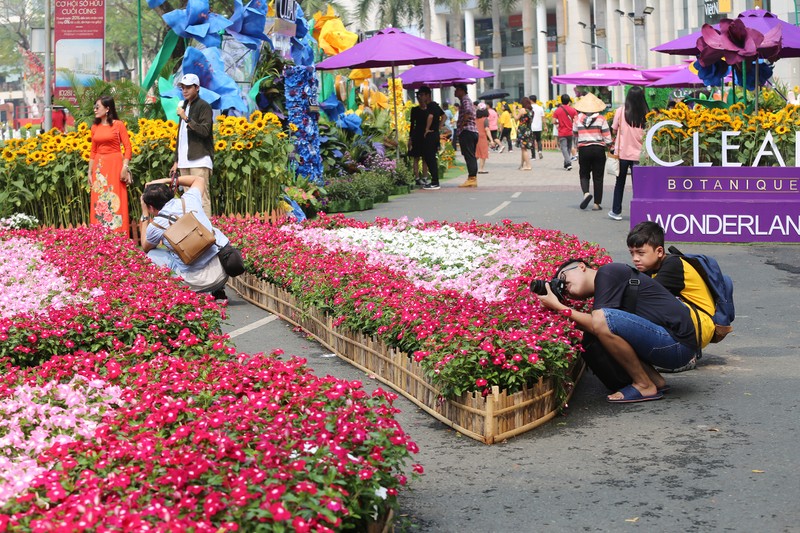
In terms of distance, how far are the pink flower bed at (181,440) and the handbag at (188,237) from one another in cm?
291

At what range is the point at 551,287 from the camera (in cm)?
738

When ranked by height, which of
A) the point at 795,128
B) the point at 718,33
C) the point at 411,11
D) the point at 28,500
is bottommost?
the point at 28,500

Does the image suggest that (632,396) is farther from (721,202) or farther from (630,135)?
(630,135)

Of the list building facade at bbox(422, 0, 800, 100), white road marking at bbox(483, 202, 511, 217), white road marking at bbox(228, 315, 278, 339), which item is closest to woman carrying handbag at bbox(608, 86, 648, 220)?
white road marking at bbox(483, 202, 511, 217)

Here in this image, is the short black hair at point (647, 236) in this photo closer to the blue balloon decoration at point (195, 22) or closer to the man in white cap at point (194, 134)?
the man in white cap at point (194, 134)

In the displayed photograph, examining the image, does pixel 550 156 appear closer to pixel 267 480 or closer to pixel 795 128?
pixel 795 128

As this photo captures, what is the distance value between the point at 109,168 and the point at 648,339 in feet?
28.0

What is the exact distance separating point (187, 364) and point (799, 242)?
10081 mm

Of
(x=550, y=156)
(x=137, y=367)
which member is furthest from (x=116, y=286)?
(x=550, y=156)

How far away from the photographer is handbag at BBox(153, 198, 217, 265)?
10.1 metres

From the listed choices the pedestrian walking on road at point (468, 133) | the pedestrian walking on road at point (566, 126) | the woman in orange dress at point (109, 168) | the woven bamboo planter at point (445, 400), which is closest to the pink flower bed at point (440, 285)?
the woven bamboo planter at point (445, 400)

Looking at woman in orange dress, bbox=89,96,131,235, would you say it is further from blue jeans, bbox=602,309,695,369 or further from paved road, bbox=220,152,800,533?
blue jeans, bbox=602,309,695,369

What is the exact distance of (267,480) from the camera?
418 centimetres

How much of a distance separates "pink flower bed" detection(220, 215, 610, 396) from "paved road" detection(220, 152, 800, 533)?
14.2 inches
